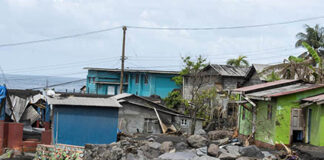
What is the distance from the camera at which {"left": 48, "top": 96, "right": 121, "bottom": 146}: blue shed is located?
76.8ft

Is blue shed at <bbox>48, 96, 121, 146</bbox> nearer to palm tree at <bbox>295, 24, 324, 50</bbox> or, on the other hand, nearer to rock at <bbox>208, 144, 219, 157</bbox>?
rock at <bbox>208, 144, 219, 157</bbox>

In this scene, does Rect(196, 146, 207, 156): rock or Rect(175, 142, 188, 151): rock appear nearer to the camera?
Rect(196, 146, 207, 156): rock

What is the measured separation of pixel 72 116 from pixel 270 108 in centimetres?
1040

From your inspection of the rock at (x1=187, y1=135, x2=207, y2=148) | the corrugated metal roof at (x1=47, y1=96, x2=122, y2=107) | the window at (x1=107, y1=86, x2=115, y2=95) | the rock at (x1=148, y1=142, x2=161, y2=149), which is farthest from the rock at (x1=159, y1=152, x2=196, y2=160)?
the window at (x1=107, y1=86, x2=115, y2=95)

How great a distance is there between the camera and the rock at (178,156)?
19906 mm

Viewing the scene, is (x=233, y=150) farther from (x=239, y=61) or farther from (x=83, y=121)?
(x=239, y=61)

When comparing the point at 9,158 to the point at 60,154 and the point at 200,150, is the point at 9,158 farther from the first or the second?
the point at 200,150

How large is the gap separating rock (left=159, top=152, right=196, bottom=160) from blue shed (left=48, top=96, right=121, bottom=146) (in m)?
4.74

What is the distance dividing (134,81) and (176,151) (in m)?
31.0

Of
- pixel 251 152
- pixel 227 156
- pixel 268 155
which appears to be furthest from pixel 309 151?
pixel 227 156

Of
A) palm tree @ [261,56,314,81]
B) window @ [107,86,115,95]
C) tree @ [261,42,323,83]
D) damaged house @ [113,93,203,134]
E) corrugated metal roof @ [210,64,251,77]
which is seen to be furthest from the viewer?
window @ [107,86,115,95]

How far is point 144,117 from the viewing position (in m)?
31.4

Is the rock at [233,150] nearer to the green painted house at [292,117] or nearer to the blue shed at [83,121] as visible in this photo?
the green painted house at [292,117]

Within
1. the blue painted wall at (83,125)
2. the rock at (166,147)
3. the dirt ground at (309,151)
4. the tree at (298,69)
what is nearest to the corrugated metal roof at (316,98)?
the dirt ground at (309,151)
